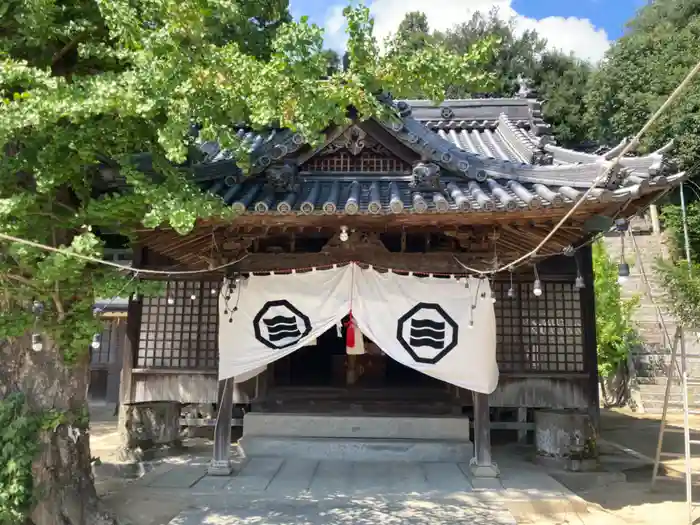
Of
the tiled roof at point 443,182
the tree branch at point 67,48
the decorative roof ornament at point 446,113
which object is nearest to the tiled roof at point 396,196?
the tiled roof at point 443,182

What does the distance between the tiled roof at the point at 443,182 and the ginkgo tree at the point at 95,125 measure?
4.27 feet

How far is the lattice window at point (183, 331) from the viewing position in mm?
10078

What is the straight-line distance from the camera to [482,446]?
7.80 m

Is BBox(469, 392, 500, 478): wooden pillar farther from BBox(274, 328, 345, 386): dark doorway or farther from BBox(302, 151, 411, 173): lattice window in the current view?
BBox(274, 328, 345, 386): dark doorway

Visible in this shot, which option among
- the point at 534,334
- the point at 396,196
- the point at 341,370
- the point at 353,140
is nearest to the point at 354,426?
the point at 534,334

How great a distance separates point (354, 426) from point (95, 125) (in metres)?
6.51

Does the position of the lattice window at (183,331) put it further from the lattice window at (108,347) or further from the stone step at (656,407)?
the stone step at (656,407)

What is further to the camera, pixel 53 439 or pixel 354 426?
pixel 354 426

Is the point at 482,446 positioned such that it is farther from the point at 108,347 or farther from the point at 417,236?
the point at 108,347

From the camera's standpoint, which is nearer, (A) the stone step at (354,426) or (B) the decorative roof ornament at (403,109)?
(B) the decorative roof ornament at (403,109)

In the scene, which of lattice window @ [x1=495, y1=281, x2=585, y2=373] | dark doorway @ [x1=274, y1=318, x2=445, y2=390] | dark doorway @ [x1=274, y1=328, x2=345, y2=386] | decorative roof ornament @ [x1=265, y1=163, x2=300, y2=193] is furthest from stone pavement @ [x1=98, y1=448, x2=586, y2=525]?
dark doorway @ [x1=274, y1=328, x2=345, y2=386]

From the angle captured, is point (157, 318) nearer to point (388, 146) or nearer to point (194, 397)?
point (194, 397)

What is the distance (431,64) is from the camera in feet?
17.0

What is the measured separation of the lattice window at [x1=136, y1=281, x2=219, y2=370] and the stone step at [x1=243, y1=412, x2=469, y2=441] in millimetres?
1570
